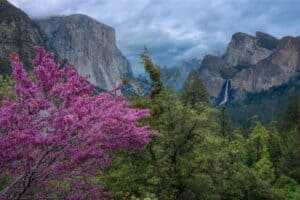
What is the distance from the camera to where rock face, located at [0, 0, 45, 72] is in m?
140

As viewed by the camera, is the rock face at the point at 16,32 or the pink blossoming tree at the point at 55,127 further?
the rock face at the point at 16,32

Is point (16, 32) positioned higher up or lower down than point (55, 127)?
higher up

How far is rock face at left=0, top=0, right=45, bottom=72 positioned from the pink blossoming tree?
118890 millimetres

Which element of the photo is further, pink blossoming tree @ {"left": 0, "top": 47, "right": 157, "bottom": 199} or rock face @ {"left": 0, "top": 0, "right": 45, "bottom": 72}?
rock face @ {"left": 0, "top": 0, "right": 45, "bottom": 72}

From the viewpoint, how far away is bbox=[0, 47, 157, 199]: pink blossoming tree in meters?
8.56

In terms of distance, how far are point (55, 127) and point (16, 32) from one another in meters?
160

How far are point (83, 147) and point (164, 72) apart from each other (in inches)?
599

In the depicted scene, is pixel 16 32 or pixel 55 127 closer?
pixel 55 127

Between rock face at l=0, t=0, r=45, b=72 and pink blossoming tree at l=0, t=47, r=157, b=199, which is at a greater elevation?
rock face at l=0, t=0, r=45, b=72

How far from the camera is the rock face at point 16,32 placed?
5529 inches

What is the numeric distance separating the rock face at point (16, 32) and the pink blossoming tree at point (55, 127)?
118890 mm

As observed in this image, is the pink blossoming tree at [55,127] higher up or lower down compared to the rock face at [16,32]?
lower down

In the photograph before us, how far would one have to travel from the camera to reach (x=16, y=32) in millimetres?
161500

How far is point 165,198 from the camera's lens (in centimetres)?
1972
